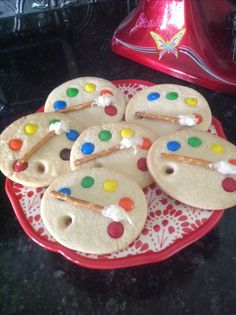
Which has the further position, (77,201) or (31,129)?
(31,129)

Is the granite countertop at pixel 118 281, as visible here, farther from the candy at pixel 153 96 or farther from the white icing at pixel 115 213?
the candy at pixel 153 96

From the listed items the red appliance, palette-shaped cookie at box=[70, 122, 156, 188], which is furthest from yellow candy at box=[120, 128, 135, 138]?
the red appliance

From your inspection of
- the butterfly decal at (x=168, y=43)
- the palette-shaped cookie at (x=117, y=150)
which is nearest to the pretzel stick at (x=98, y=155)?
the palette-shaped cookie at (x=117, y=150)

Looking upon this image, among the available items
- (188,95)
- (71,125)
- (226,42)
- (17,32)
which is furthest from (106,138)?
(17,32)

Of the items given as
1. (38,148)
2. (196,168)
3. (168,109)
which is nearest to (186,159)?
(196,168)

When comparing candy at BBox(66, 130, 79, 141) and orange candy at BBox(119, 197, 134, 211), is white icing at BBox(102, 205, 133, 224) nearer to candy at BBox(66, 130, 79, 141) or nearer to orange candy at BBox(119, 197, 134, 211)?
orange candy at BBox(119, 197, 134, 211)

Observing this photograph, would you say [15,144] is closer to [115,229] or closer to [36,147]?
[36,147]
